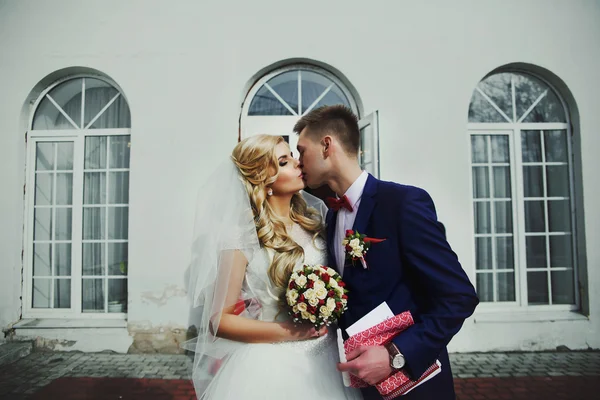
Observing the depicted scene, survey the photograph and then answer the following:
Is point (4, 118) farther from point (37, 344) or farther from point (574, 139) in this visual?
point (574, 139)

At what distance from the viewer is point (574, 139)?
16.9 ft

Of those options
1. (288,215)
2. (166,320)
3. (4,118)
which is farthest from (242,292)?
(4,118)

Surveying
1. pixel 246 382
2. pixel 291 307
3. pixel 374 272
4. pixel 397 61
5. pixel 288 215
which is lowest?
pixel 246 382

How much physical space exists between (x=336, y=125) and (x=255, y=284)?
111 cm

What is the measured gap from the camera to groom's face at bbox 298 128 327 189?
2047mm

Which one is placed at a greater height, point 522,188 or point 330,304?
point 522,188

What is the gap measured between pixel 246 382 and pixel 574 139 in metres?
5.79

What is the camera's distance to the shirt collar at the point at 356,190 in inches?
76.2

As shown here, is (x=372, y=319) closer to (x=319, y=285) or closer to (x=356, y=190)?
(x=319, y=285)

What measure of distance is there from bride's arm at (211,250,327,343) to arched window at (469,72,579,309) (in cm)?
411

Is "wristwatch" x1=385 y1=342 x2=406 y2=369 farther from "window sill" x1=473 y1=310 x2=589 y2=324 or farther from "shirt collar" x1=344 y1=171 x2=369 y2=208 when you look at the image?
"window sill" x1=473 y1=310 x2=589 y2=324

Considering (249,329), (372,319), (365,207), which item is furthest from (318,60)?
(372,319)

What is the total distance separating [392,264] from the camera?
1.71 metres

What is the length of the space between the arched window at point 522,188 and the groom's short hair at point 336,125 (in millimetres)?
3919
